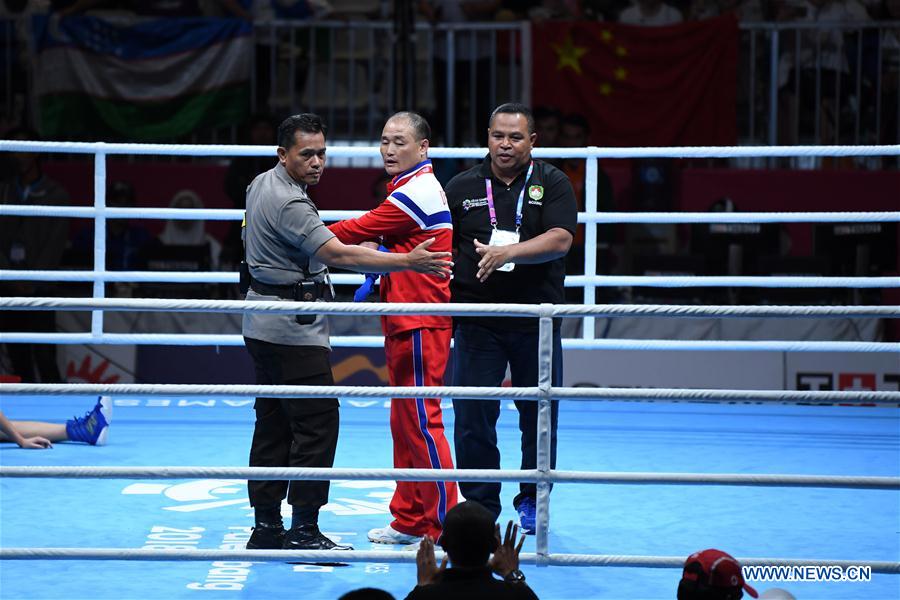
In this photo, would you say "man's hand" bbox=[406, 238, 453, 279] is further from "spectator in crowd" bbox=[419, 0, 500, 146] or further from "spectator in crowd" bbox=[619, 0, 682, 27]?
"spectator in crowd" bbox=[619, 0, 682, 27]

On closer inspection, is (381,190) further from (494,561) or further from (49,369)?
(494,561)

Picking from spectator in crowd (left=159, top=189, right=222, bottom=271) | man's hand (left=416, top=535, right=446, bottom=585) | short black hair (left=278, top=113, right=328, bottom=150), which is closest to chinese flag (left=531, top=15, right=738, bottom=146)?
spectator in crowd (left=159, top=189, right=222, bottom=271)

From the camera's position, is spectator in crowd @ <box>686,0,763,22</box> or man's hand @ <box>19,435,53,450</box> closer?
man's hand @ <box>19,435,53,450</box>

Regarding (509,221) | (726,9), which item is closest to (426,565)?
(509,221)

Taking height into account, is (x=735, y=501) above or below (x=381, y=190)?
below

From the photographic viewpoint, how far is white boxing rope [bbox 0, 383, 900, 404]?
361 centimetres

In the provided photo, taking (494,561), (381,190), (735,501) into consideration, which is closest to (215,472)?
(494,561)

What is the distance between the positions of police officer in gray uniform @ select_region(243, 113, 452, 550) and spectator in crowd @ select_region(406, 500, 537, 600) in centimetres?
136

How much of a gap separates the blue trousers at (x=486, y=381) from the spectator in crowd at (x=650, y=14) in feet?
20.6

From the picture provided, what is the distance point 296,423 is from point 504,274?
1034mm

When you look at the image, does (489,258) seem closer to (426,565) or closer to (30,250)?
(426,565)

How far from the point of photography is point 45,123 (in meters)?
10.2

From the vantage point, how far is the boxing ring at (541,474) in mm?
3654

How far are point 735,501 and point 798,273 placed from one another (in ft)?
9.81
